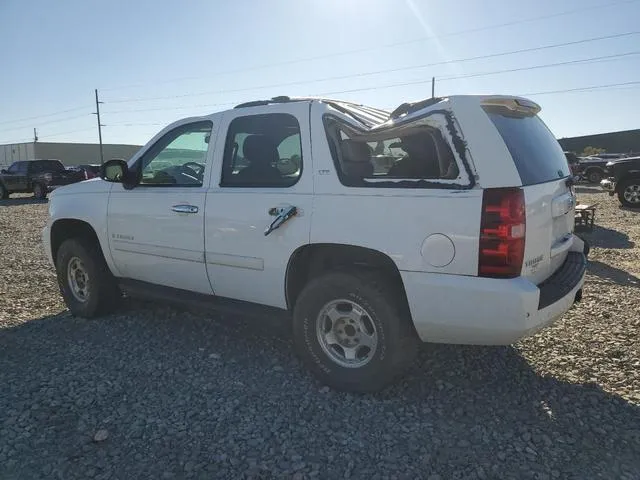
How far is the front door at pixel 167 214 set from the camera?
13.4 feet

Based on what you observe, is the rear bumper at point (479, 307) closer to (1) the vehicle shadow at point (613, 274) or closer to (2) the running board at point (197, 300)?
(2) the running board at point (197, 300)

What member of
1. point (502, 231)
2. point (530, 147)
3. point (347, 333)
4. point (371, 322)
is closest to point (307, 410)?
point (347, 333)

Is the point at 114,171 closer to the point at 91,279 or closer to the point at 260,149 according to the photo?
the point at 91,279

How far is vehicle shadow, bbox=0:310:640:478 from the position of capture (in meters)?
2.74

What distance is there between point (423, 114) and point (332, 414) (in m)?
Result: 1.96

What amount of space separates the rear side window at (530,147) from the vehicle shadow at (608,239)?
5115mm

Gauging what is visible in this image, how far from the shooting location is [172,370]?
12.7ft

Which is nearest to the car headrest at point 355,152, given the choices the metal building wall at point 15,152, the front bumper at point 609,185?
the front bumper at point 609,185

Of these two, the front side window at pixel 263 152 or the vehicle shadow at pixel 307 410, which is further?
the front side window at pixel 263 152

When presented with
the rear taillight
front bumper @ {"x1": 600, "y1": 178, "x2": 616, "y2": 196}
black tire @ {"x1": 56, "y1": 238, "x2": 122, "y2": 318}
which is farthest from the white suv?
front bumper @ {"x1": 600, "y1": 178, "x2": 616, "y2": 196}

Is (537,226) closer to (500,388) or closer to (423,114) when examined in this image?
(423,114)

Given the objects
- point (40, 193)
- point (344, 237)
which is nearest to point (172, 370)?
point (344, 237)

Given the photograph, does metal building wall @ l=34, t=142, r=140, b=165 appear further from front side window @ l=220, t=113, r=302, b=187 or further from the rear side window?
the rear side window

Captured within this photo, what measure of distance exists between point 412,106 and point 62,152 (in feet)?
242
